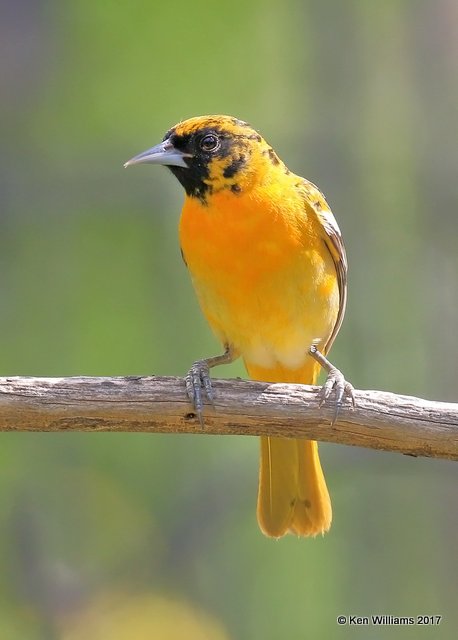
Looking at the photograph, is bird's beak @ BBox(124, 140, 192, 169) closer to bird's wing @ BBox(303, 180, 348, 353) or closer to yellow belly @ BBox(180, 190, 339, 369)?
yellow belly @ BBox(180, 190, 339, 369)

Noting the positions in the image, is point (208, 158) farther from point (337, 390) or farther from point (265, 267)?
point (337, 390)

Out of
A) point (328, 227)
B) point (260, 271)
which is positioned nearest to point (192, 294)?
point (328, 227)

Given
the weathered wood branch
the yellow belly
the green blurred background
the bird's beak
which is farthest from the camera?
the green blurred background

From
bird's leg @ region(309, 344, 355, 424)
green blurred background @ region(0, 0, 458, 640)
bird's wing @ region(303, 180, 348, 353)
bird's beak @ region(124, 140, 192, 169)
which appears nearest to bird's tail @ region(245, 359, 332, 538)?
bird's wing @ region(303, 180, 348, 353)

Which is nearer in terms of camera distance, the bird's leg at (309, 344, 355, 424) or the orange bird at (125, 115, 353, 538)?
the bird's leg at (309, 344, 355, 424)

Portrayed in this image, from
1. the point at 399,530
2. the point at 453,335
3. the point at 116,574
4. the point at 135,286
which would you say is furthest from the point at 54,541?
the point at 453,335

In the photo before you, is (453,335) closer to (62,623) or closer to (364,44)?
(364,44)

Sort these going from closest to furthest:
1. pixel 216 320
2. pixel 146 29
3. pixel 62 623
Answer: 1. pixel 216 320
2. pixel 62 623
3. pixel 146 29

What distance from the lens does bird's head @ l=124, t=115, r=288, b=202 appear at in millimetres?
3322

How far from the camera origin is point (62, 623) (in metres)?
4.67

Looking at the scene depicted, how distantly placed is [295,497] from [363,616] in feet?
5.38

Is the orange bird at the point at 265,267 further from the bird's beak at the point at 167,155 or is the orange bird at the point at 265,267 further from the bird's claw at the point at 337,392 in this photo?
the bird's claw at the point at 337,392

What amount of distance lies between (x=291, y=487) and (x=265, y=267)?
847mm

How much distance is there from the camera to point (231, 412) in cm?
284
